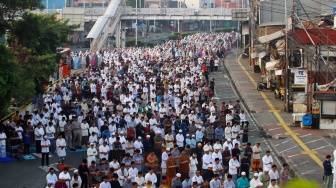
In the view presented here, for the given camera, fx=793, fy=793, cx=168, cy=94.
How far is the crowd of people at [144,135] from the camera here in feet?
64.6

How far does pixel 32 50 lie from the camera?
35656 millimetres

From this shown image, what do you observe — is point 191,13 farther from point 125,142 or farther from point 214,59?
point 125,142

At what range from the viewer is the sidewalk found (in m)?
24.2

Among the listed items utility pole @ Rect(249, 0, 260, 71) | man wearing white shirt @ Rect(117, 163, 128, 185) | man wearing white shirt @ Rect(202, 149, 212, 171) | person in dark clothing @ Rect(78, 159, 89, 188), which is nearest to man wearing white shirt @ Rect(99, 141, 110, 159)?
person in dark clothing @ Rect(78, 159, 89, 188)

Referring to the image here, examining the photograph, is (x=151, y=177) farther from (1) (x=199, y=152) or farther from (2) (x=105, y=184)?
(1) (x=199, y=152)

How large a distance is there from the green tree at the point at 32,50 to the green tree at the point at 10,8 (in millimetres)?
247

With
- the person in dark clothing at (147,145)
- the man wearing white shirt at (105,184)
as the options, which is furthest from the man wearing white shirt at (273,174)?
the person in dark clothing at (147,145)

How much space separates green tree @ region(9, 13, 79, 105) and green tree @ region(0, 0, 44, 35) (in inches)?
9.7

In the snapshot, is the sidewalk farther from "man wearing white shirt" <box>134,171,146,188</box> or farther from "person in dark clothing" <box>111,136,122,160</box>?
"man wearing white shirt" <box>134,171,146,188</box>

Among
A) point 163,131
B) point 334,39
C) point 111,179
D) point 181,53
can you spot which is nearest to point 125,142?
point 163,131

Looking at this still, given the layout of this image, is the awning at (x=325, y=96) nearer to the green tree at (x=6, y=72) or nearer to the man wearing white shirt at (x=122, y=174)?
the green tree at (x=6, y=72)

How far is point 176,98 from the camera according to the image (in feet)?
105

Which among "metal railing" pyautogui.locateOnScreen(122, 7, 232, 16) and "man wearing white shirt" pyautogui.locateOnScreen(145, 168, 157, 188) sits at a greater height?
"metal railing" pyautogui.locateOnScreen(122, 7, 232, 16)

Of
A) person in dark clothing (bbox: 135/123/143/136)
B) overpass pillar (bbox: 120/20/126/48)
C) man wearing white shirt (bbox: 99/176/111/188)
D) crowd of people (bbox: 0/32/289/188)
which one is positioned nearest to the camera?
man wearing white shirt (bbox: 99/176/111/188)
